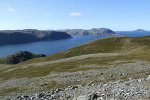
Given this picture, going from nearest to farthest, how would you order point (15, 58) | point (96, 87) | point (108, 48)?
point (96, 87) < point (108, 48) < point (15, 58)

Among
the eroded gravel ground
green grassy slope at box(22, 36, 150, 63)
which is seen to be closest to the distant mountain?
green grassy slope at box(22, 36, 150, 63)

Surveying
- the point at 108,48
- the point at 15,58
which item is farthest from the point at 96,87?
the point at 15,58

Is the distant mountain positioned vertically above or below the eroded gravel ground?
below

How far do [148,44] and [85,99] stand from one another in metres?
99.4

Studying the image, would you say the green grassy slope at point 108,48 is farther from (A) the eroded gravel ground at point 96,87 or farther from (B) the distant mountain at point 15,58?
(A) the eroded gravel ground at point 96,87

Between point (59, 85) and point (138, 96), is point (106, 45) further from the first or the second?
point (138, 96)

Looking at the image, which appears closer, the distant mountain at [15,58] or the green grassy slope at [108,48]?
the green grassy slope at [108,48]

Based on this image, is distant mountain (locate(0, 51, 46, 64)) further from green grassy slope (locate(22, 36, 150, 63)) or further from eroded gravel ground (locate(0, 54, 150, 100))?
eroded gravel ground (locate(0, 54, 150, 100))

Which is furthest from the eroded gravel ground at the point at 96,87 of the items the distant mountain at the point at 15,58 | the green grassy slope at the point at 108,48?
the distant mountain at the point at 15,58

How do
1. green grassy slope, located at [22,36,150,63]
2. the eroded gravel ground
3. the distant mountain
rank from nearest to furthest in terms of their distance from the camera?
the eroded gravel ground < green grassy slope, located at [22,36,150,63] < the distant mountain

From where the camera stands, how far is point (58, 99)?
21141mm

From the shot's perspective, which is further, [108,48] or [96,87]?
[108,48]

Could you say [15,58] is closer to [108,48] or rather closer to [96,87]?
[108,48]

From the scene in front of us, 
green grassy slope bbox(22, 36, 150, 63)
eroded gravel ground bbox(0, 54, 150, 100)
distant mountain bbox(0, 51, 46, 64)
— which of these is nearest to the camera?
eroded gravel ground bbox(0, 54, 150, 100)
